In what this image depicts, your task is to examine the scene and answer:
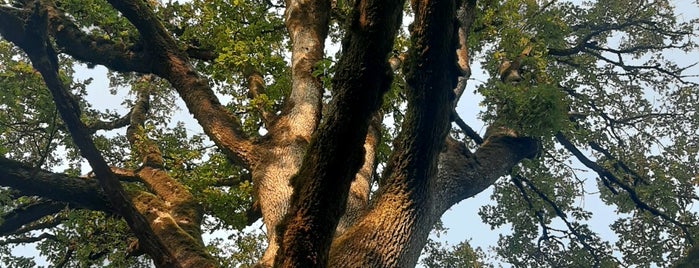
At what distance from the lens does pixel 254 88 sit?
27.3 ft

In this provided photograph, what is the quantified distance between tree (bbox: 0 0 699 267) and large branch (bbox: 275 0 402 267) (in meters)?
0.02

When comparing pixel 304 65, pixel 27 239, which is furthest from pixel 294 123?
pixel 27 239

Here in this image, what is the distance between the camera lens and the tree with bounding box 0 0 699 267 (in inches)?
177

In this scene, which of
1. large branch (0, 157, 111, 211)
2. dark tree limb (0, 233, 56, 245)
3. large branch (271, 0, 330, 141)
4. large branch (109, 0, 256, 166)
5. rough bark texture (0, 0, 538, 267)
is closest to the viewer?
rough bark texture (0, 0, 538, 267)

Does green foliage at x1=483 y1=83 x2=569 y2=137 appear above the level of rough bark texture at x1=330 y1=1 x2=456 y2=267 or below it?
above

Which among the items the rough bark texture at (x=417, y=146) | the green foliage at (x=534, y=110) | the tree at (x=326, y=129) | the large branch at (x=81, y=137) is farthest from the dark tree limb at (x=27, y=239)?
the green foliage at (x=534, y=110)

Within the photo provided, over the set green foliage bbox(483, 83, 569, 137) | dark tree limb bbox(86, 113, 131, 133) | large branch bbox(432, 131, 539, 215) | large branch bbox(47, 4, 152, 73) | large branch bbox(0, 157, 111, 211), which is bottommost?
large branch bbox(0, 157, 111, 211)

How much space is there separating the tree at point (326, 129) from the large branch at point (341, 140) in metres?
0.02

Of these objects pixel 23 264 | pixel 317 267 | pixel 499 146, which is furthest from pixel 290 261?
pixel 23 264

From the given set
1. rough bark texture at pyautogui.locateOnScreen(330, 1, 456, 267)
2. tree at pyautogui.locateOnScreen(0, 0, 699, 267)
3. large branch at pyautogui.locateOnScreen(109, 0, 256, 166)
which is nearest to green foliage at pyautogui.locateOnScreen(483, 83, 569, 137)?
tree at pyautogui.locateOnScreen(0, 0, 699, 267)

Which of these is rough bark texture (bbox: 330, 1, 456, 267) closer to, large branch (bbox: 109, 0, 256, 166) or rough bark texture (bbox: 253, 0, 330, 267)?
rough bark texture (bbox: 253, 0, 330, 267)

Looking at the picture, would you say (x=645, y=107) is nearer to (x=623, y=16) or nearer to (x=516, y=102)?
(x=623, y=16)

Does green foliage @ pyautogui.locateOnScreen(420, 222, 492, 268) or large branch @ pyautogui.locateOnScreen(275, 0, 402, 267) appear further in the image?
green foliage @ pyautogui.locateOnScreen(420, 222, 492, 268)

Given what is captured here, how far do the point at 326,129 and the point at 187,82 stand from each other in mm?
4584
